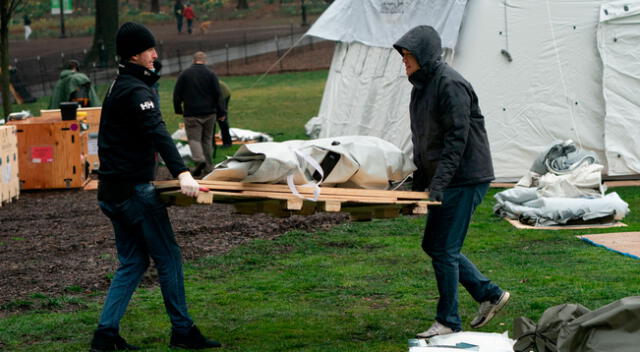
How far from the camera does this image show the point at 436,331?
6688 millimetres

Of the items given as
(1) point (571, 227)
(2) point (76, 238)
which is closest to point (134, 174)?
(2) point (76, 238)

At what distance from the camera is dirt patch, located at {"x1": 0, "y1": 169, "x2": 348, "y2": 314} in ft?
30.0

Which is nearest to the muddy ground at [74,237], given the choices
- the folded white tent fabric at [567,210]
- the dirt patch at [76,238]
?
the dirt patch at [76,238]

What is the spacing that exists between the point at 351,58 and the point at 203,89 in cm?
288

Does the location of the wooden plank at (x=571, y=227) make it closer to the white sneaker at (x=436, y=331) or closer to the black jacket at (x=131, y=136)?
the white sneaker at (x=436, y=331)

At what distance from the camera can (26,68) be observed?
3975 cm

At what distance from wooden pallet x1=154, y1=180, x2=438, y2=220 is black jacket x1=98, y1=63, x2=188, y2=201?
7.3 inches

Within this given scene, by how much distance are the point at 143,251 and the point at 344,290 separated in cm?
244

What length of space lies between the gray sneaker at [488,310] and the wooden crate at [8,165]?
918cm

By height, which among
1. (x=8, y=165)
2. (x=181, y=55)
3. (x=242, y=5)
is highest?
(x=8, y=165)

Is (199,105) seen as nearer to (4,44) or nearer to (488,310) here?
(4,44)

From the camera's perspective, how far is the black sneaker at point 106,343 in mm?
6469

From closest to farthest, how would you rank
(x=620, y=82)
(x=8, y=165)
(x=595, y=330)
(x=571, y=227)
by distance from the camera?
(x=595, y=330) → (x=571, y=227) → (x=620, y=82) → (x=8, y=165)

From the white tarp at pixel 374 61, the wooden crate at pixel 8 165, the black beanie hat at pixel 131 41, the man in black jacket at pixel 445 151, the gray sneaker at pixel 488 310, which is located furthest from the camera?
the white tarp at pixel 374 61
